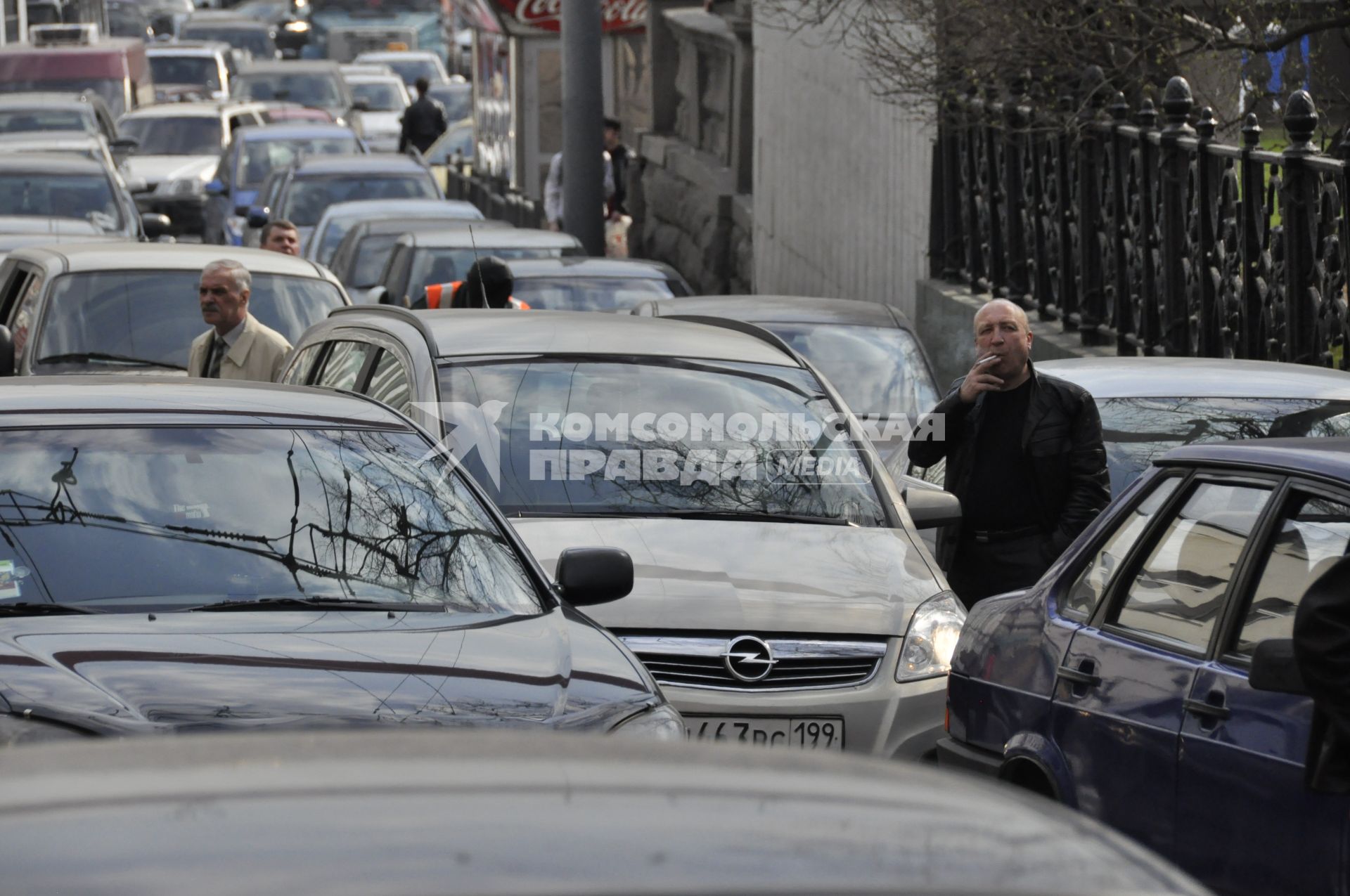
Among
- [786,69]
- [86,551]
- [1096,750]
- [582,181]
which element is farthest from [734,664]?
[786,69]

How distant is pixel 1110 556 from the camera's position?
5.40 metres

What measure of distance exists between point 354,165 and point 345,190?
414 mm

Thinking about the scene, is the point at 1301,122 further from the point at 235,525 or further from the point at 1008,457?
the point at 235,525

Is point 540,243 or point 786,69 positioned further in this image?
point 786,69

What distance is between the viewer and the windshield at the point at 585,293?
13.6 metres

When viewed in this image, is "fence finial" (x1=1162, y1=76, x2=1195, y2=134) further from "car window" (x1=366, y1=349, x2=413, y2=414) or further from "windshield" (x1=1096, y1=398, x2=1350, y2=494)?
"car window" (x1=366, y1=349, x2=413, y2=414)

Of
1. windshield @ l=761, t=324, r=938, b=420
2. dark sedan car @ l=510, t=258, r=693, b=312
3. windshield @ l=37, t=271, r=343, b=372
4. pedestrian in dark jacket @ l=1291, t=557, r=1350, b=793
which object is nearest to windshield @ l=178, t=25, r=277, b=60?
dark sedan car @ l=510, t=258, r=693, b=312

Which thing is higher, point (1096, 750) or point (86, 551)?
point (86, 551)

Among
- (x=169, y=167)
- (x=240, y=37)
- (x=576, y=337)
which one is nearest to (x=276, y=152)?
(x=169, y=167)

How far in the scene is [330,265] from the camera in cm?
1938

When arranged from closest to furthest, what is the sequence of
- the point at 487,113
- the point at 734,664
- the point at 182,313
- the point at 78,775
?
the point at 78,775 < the point at 734,664 < the point at 182,313 < the point at 487,113

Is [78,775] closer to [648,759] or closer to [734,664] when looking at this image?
[648,759]

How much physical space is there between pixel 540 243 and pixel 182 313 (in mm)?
4932

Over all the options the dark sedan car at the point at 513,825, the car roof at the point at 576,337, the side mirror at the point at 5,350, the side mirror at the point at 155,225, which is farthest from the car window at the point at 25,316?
the dark sedan car at the point at 513,825
